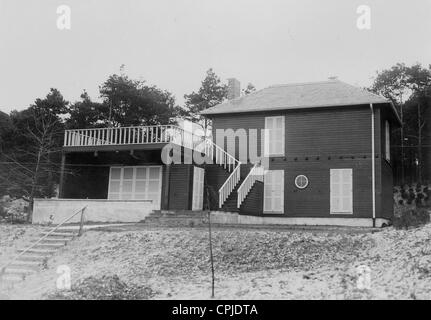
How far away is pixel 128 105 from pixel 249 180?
1938 centimetres

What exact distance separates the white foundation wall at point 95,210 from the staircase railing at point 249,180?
3.61 metres

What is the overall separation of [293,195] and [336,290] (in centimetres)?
1299

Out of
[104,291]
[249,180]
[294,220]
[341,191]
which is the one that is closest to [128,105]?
[249,180]

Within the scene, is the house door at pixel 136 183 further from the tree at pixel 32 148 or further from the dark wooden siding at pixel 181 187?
the tree at pixel 32 148

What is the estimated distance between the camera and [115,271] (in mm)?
12250

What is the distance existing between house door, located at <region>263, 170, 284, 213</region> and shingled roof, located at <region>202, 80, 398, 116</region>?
284 centimetres

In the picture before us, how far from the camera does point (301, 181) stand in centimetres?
2262

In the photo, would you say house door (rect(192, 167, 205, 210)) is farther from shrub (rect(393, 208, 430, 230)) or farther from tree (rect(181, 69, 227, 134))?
tree (rect(181, 69, 227, 134))

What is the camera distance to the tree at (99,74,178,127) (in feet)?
127

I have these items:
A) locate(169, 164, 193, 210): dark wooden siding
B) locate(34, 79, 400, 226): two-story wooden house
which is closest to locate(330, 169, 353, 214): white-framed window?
locate(34, 79, 400, 226): two-story wooden house

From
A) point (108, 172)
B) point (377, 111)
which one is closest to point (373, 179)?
point (377, 111)

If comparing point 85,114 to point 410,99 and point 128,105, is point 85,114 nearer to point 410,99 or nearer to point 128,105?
point 128,105
